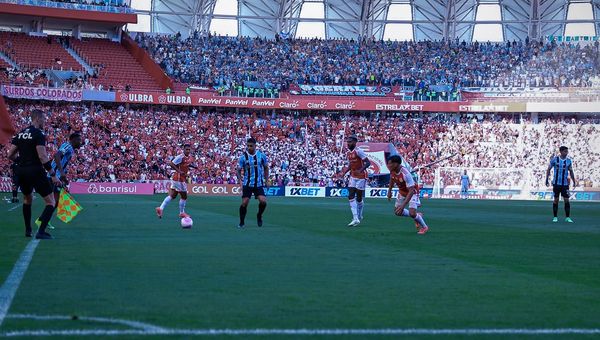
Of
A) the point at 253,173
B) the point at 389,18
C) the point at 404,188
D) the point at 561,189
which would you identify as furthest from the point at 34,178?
the point at 389,18

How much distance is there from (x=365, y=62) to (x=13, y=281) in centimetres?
7198

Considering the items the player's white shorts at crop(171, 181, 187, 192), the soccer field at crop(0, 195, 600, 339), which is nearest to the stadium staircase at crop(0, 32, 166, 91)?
the player's white shorts at crop(171, 181, 187, 192)

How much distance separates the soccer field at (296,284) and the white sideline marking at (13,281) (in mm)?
55

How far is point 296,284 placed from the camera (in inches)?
425

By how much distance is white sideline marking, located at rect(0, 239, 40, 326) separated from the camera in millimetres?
8695

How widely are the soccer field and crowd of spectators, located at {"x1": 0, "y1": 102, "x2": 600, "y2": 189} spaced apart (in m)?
44.4

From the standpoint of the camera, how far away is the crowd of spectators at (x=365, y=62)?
77062 millimetres

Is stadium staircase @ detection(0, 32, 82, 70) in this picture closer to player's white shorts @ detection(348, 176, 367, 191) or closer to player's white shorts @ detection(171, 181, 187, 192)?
player's white shorts @ detection(171, 181, 187, 192)

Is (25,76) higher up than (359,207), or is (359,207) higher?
(25,76)

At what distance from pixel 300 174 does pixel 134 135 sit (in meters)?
12.2

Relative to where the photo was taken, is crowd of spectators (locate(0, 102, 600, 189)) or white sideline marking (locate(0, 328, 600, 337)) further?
crowd of spectators (locate(0, 102, 600, 189))

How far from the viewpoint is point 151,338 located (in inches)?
283

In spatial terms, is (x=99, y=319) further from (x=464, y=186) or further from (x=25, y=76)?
(x=25, y=76)

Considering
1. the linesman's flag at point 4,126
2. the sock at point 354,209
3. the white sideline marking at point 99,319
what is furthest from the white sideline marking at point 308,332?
the linesman's flag at point 4,126
